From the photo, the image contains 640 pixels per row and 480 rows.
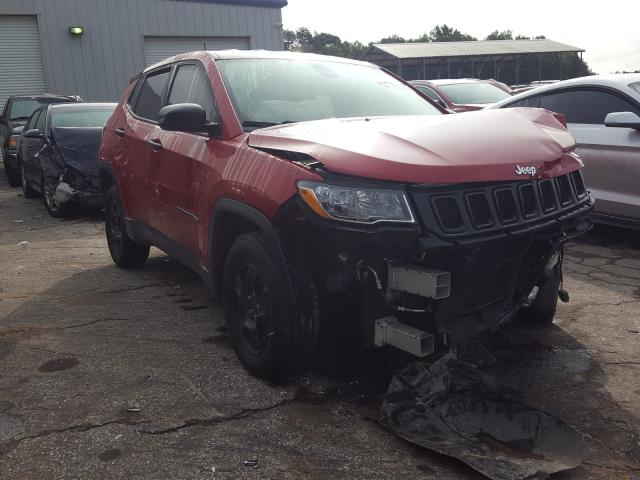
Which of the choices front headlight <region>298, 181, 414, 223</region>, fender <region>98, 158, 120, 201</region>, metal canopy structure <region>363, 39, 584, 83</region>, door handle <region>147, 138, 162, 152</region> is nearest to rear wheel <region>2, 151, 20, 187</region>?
fender <region>98, 158, 120, 201</region>

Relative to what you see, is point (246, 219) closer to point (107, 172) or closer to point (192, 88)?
point (192, 88)

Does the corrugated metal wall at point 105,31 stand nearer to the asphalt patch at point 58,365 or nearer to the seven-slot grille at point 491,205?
the asphalt patch at point 58,365

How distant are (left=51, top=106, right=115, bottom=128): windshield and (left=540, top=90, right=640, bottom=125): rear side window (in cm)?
599

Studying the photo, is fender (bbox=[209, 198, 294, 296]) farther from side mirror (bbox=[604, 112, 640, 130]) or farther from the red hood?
side mirror (bbox=[604, 112, 640, 130])

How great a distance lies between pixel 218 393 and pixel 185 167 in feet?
4.66

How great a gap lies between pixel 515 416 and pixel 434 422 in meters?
0.35

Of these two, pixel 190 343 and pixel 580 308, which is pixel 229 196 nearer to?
pixel 190 343

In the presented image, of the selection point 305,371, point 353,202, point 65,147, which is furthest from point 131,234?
point 65,147

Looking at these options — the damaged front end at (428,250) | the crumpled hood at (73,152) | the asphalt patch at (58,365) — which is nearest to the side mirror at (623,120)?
the damaged front end at (428,250)

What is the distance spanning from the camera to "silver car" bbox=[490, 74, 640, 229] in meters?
5.66

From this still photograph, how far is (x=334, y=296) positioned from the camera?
3.14 m

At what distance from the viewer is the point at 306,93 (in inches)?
153

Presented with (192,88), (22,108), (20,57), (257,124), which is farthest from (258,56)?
(20,57)

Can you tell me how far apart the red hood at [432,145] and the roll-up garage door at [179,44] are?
1817 cm
